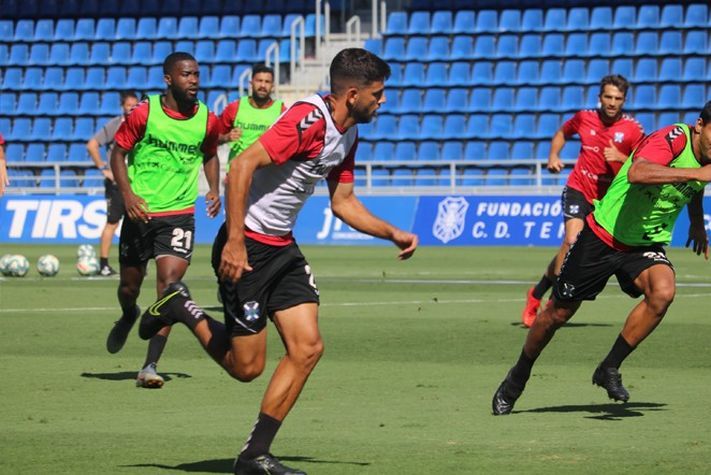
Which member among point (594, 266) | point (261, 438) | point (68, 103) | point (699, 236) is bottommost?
point (261, 438)

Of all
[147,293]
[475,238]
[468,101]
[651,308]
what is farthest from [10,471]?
[468,101]

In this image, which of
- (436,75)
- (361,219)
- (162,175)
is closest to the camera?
(361,219)

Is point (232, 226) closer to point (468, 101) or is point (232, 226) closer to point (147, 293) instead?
point (147, 293)

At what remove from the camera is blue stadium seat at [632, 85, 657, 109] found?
36094mm

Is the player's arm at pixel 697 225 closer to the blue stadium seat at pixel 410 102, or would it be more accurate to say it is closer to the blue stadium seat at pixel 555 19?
the blue stadium seat at pixel 410 102

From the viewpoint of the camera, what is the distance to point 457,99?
124 ft

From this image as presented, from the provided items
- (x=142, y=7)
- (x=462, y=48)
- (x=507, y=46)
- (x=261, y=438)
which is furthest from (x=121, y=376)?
(x=142, y=7)

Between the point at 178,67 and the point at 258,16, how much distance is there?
1256 inches

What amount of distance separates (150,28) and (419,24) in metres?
8.52

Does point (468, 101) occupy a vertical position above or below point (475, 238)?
above

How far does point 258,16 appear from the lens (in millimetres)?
42281

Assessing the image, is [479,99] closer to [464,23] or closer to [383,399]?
[464,23]

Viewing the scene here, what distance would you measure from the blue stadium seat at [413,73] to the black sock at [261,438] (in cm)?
3201

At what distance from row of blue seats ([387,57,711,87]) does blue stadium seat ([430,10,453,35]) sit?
114 cm
